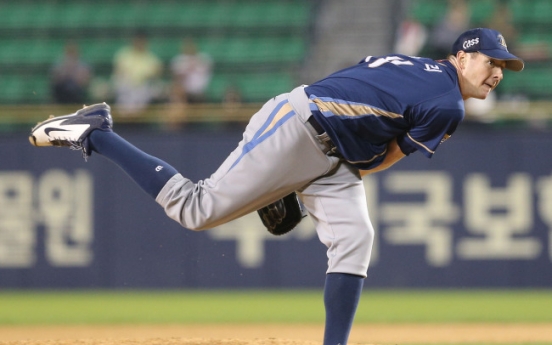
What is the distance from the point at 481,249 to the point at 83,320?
4.31 meters

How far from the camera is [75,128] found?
4.92 m

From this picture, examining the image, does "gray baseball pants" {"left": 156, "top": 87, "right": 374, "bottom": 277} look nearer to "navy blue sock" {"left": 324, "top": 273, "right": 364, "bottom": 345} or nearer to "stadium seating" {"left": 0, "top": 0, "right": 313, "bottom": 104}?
"navy blue sock" {"left": 324, "top": 273, "right": 364, "bottom": 345}

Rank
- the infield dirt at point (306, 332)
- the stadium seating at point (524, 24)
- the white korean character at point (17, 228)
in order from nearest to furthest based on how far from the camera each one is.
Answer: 1. the infield dirt at point (306, 332)
2. the white korean character at point (17, 228)
3. the stadium seating at point (524, 24)

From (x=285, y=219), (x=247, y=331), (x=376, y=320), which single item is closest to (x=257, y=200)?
(x=285, y=219)

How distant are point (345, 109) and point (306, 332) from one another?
3.33 meters

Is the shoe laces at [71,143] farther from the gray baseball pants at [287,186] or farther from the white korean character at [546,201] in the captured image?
the white korean character at [546,201]

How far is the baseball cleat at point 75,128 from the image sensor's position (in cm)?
491

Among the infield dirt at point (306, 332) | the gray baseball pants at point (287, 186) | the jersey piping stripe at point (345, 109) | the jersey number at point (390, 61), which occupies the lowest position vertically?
the infield dirt at point (306, 332)

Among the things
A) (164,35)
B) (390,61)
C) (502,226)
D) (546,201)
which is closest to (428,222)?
(502,226)

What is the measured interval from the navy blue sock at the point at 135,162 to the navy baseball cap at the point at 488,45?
1.61m

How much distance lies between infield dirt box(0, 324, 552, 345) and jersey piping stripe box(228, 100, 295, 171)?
2.45 metres

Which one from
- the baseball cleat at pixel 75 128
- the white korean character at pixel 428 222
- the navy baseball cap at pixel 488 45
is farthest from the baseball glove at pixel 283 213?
the white korean character at pixel 428 222

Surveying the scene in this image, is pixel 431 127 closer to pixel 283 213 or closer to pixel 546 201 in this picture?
pixel 283 213

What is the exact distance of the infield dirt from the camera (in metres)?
6.96
